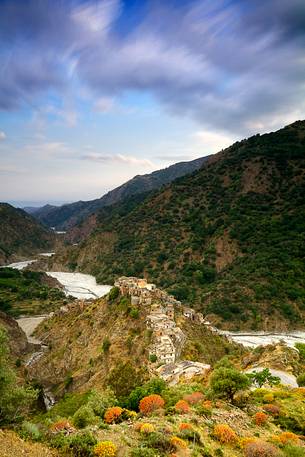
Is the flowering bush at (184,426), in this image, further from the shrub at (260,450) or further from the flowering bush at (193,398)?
the flowering bush at (193,398)

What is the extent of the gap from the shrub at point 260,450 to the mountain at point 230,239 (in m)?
70.9

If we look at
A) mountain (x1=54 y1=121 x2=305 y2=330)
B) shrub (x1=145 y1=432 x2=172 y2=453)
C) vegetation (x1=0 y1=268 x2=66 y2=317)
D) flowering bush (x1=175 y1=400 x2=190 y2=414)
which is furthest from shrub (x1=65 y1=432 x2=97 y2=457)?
vegetation (x1=0 y1=268 x2=66 y2=317)

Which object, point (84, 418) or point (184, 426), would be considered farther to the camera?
point (84, 418)

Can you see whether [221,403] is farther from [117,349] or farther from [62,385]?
[62,385]

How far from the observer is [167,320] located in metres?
46.5

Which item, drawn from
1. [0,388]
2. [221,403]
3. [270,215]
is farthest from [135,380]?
[270,215]

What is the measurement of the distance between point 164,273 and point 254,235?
96.5ft

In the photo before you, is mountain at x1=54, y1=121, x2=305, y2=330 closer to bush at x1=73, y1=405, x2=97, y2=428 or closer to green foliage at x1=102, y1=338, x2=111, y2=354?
green foliage at x1=102, y1=338, x2=111, y2=354

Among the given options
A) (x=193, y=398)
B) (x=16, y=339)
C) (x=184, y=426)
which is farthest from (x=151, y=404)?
(x=16, y=339)

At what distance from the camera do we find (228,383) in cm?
2441

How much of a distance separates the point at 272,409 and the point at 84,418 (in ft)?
37.0

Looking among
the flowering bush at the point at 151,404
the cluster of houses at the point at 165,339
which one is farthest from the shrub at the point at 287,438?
the cluster of houses at the point at 165,339

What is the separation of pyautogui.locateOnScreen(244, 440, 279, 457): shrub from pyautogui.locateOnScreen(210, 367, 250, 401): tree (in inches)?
264

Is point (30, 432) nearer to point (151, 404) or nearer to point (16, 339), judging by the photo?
point (151, 404)
